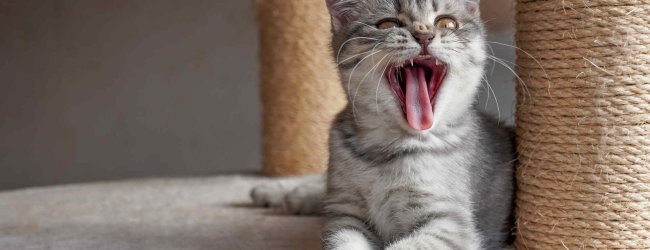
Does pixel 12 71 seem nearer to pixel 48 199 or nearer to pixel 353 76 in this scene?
pixel 48 199

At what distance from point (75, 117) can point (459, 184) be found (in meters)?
3.25

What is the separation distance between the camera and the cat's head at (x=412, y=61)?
54.9 inches

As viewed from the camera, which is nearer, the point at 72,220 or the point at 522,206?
the point at 522,206

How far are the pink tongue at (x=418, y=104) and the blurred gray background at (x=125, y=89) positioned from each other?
9.39 ft

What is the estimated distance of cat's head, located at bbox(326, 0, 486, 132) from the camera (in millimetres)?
1396

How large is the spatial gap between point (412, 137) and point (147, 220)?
0.87 m

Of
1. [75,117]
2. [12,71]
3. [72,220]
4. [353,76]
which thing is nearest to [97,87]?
[75,117]

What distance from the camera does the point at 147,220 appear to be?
2.03m

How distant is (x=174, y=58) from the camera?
4234 millimetres

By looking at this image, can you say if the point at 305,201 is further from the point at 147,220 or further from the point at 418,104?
the point at 418,104

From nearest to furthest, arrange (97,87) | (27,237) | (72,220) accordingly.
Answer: (27,237) < (72,220) < (97,87)

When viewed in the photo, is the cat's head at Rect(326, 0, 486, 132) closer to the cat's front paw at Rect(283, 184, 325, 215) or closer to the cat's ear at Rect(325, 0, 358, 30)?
the cat's ear at Rect(325, 0, 358, 30)

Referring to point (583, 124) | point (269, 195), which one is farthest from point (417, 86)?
point (269, 195)

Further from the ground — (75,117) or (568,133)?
(568,133)
